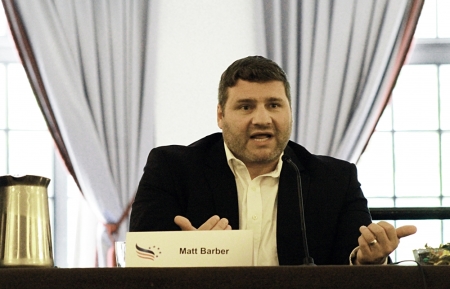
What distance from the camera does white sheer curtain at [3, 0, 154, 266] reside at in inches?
164

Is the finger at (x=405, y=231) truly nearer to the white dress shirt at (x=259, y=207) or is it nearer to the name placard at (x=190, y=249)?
the name placard at (x=190, y=249)

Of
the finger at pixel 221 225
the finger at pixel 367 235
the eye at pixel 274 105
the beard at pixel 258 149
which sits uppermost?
the eye at pixel 274 105

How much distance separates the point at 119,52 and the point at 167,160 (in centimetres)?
194

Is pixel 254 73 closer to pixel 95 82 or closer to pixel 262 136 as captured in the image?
pixel 262 136

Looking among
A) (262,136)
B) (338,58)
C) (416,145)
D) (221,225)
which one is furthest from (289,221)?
(416,145)

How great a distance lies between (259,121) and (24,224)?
1.00 metres

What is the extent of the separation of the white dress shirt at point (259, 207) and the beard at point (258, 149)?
5cm

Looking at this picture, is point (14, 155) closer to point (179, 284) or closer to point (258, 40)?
point (258, 40)

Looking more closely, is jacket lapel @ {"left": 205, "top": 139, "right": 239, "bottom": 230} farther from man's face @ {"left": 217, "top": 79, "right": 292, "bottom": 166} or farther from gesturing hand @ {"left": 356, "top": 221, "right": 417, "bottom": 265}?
gesturing hand @ {"left": 356, "top": 221, "right": 417, "bottom": 265}

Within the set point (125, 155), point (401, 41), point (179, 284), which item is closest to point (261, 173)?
point (179, 284)

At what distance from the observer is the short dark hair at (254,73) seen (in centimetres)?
241

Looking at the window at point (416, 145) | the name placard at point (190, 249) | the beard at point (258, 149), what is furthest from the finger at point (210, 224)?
the window at point (416, 145)

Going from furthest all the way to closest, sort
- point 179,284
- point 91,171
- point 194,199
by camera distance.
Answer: point 91,171
point 194,199
point 179,284

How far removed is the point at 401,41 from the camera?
4281 mm
